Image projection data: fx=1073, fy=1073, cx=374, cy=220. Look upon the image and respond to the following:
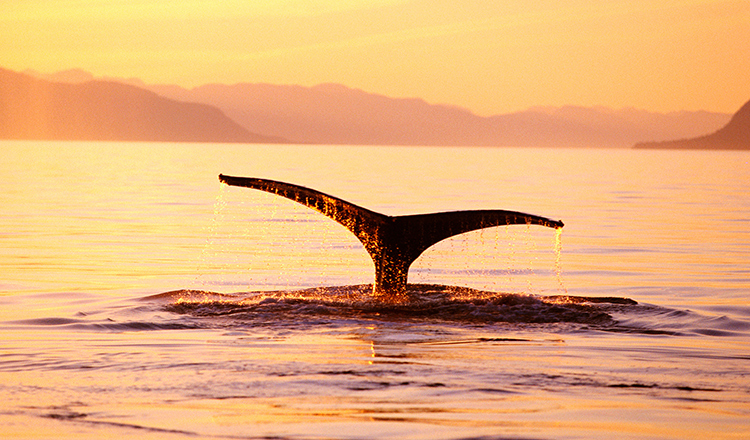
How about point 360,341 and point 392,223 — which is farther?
point 392,223

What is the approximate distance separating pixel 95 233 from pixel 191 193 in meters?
22.8

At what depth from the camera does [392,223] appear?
47.0 ft

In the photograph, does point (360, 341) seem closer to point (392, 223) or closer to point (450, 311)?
point (392, 223)

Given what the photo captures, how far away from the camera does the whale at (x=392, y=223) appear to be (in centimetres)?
1353

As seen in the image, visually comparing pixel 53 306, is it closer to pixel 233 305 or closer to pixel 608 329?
pixel 233 305

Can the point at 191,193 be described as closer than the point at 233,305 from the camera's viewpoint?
No

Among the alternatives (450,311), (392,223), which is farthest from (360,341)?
(450,311)

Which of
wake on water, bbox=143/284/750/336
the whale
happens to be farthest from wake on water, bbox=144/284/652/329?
the whale

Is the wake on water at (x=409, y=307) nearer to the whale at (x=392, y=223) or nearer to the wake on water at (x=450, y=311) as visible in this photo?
the wake on water at (x=450, y=311)

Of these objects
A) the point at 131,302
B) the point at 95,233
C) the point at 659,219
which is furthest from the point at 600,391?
the point at 659,219

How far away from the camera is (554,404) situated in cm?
939

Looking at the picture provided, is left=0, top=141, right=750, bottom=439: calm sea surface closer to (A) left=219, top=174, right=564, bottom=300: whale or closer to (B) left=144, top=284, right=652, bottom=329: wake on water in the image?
(B) left=144, top=284, right=652, bottom=329: wake on water

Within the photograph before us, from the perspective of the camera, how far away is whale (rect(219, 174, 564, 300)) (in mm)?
13531

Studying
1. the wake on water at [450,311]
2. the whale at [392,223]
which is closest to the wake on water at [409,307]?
the wake on water at [450,311]
